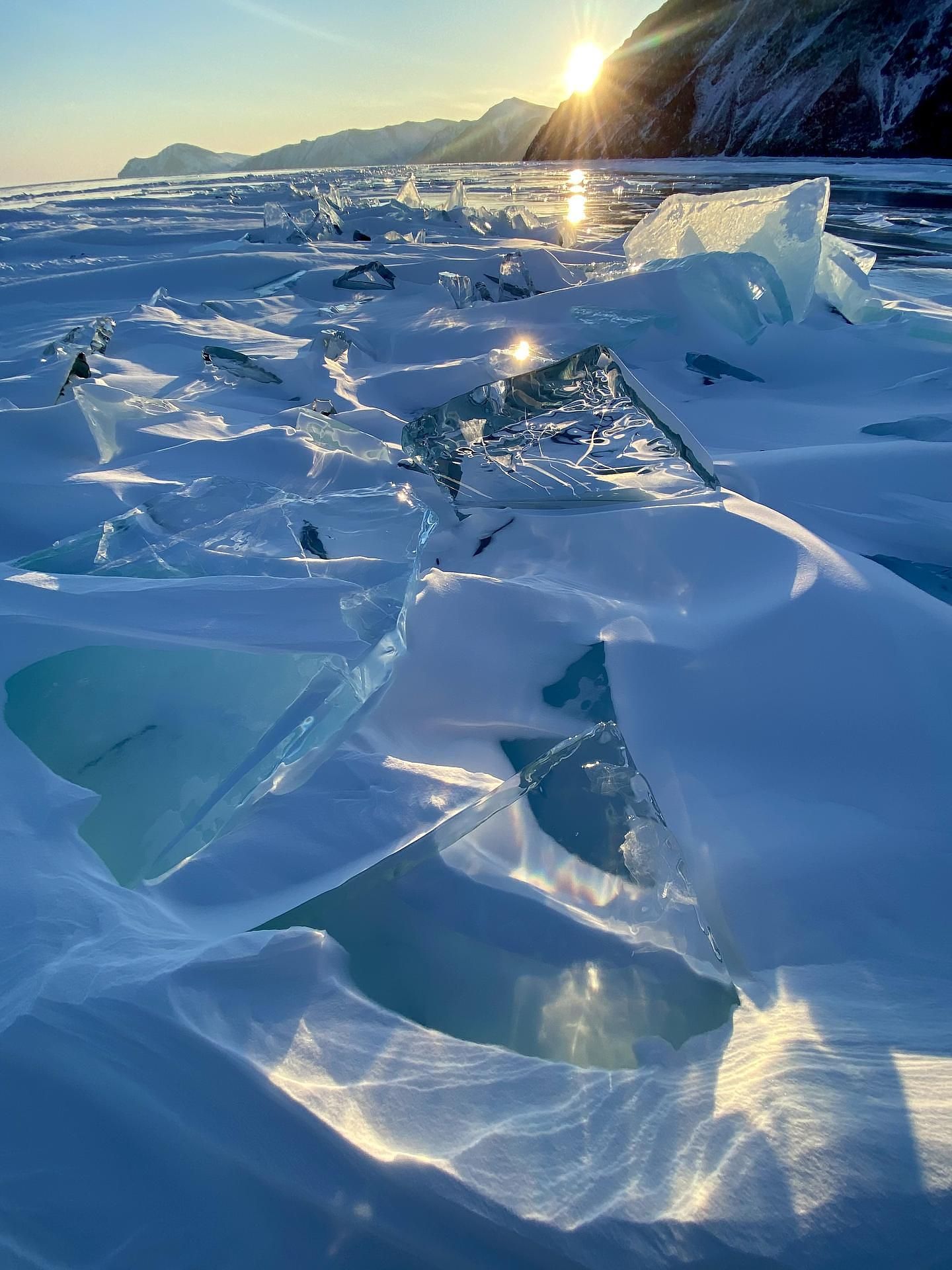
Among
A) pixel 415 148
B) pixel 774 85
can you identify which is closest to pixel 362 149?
pixel 415 148

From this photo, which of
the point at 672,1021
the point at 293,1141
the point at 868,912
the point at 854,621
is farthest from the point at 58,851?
the point at 854,621

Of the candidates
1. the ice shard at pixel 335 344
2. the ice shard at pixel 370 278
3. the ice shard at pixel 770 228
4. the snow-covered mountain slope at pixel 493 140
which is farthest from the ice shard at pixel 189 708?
the snow-covered mountain slope at pixel 493 140

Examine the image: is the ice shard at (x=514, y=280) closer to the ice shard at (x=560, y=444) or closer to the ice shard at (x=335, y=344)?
the ice shard at (x=335, y=344)

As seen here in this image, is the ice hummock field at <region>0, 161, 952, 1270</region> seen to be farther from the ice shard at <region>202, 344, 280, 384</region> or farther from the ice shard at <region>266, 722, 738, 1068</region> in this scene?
the ice shard at <region>202, 344, 280, 384</region>

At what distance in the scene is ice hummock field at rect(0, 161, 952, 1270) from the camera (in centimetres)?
48

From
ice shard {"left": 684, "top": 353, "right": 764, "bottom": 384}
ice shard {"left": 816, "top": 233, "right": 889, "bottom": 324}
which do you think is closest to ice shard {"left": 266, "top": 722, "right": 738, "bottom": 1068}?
ice shard {"left": 684, "top": 353, "right": 764, "bottom": 384}

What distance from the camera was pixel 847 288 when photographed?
2961 millimetres

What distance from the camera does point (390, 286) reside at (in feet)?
14.8

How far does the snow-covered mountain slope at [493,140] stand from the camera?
65062 mm

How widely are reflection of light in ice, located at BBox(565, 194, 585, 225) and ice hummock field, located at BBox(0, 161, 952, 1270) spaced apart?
25.6 ft

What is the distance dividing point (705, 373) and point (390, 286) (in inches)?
105

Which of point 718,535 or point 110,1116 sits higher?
point 718,535

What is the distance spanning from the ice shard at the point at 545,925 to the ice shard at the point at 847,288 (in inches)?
117

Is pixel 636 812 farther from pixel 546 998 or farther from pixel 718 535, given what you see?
pixel 718 535
